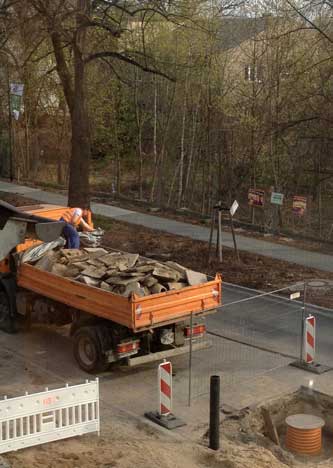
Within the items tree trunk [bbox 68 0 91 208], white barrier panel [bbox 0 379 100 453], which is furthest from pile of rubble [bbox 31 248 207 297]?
tree trunk [bbox 68 0 91 208]

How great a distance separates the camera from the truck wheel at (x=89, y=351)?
1105 centimetres

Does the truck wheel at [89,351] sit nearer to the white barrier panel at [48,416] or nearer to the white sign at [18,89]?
the white barrier panel at [48,416]

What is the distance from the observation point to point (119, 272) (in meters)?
11.7

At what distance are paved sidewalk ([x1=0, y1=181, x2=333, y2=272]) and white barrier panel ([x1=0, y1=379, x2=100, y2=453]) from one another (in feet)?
33.3

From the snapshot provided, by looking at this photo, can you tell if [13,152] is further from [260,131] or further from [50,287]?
[50,287]

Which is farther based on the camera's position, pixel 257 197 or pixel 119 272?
pixel 257 197

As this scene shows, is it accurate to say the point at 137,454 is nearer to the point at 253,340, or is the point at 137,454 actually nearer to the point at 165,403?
the point at 165,403

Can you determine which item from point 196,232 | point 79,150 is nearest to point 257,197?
point 196,232

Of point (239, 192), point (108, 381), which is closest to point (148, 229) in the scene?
point (239, 192)

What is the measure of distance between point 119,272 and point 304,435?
3.91 m

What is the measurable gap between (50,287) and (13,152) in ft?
78.9

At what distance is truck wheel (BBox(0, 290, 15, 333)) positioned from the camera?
1311 centimetres

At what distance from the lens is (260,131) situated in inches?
949

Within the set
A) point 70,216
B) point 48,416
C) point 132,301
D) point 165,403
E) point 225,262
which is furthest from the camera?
Result: point 225,262
